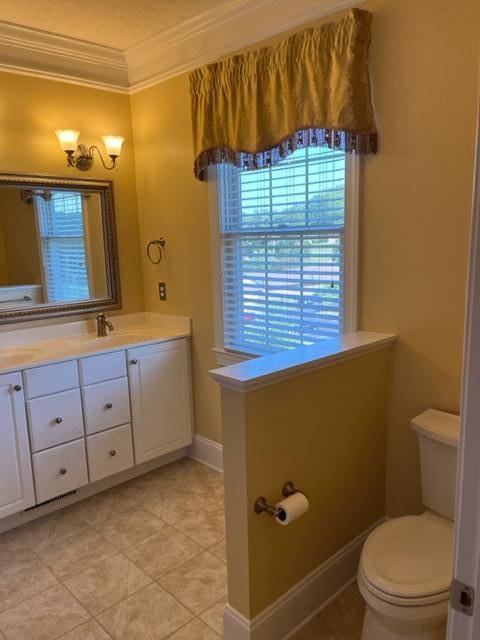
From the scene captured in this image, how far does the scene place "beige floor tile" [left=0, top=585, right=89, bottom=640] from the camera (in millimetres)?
1870

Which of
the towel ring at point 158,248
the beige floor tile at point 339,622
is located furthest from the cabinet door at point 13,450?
the beige floor tile at point 339,622

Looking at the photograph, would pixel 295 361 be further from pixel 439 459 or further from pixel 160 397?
pixel 160 397

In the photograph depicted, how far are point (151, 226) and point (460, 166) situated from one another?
2100 mm

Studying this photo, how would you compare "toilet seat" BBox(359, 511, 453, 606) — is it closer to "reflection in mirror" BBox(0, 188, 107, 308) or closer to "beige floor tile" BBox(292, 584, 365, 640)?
"beige floor tile" BBox(292, 584, 365, 640)

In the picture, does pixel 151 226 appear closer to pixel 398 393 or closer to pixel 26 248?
pixel 26 248

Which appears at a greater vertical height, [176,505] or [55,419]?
[55,419]

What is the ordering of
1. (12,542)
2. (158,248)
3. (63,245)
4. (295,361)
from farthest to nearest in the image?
(158,248), (63,245), (12,542), (295,361)

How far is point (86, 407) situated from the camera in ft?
8.93

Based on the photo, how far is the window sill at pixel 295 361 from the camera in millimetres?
1596

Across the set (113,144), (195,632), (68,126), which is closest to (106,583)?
(195,632)

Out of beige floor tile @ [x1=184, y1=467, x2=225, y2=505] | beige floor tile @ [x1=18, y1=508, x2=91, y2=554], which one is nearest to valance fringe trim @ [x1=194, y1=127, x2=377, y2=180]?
beige floor tile @ [x1=184, y1=467, x2=225, y2=505]

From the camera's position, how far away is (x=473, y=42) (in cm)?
177

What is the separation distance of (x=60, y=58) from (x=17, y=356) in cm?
182

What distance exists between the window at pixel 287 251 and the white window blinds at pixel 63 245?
969 mm
